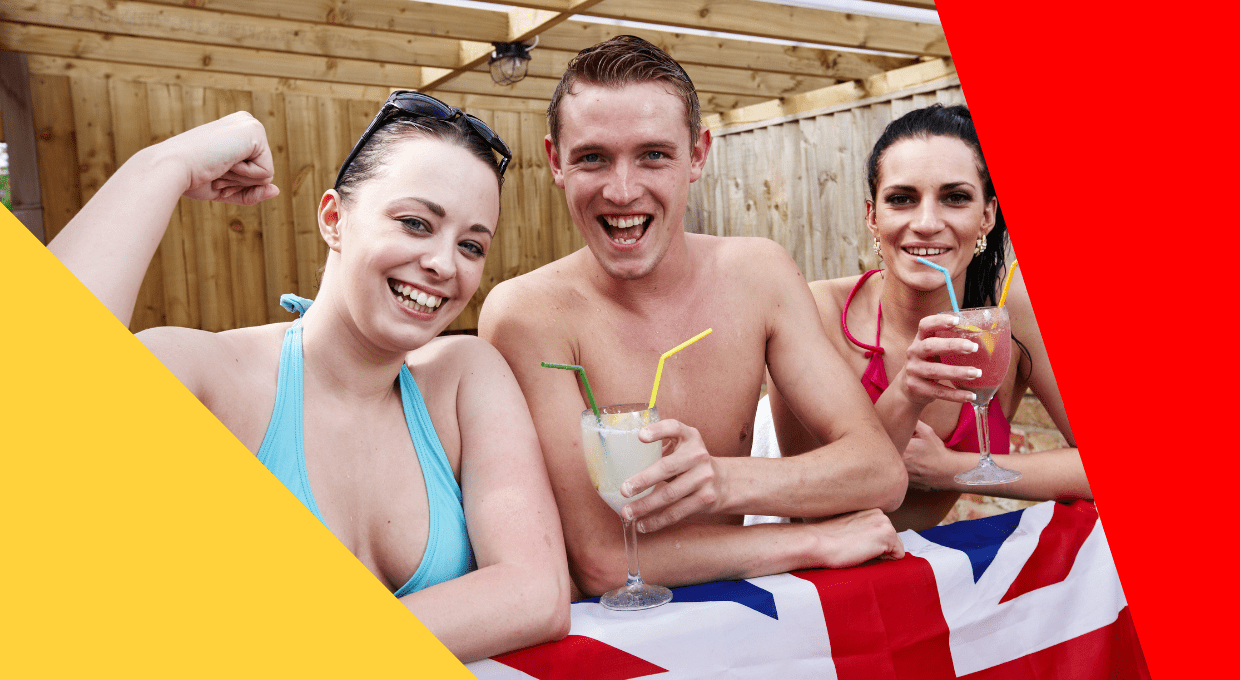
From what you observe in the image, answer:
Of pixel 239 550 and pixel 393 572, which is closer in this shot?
pixel 239 550

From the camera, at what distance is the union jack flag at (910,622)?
1274 millimetres

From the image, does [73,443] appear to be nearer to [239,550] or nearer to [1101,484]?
[239,550]

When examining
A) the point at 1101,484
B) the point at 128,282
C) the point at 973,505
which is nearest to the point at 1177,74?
the point at 1101,484

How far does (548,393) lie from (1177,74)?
1233mm

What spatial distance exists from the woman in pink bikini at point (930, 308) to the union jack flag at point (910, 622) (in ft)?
0.64

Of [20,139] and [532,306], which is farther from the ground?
[20,139]

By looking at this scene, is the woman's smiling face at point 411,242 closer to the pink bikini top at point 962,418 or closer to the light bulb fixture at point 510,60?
the pink bikini top at point 962,418

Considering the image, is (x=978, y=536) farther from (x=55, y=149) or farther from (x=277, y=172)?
(x=55, y=149)

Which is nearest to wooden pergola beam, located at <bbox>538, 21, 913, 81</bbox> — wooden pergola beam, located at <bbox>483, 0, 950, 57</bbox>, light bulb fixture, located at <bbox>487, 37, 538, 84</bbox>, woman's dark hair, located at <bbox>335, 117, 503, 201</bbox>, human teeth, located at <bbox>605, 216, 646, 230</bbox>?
light bulb fixture, located at <bbox>487, 37, 538, 84</bbox>

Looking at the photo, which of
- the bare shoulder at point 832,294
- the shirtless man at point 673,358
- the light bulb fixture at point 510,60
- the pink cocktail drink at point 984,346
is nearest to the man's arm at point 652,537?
the shirtless man at point 673,358

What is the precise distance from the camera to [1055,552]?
1.67 m

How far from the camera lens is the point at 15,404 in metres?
0.39

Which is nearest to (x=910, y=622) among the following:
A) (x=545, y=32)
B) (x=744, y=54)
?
(x=545, y=32)

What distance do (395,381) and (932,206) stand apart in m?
1.33
